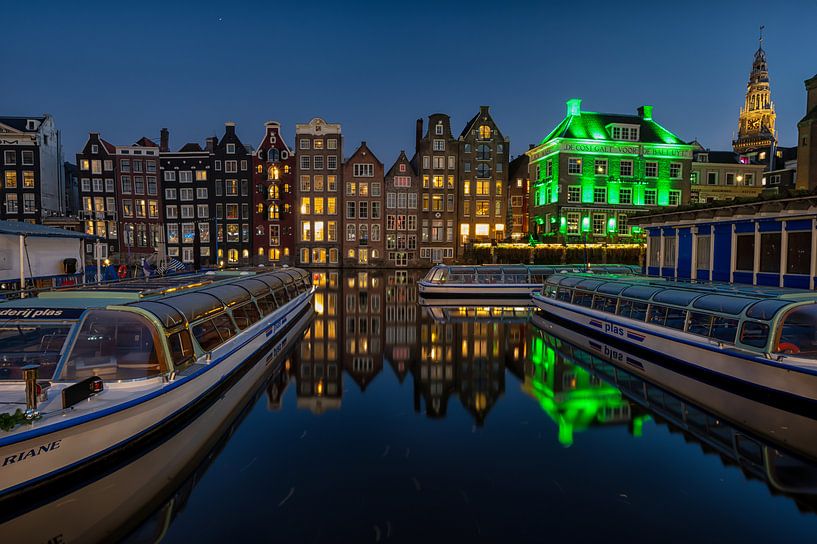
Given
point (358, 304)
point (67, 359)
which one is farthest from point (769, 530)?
point (358, 304)

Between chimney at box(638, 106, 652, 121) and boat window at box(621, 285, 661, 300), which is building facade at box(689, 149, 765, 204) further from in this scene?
boat window at box(621, 285, 661, 300)

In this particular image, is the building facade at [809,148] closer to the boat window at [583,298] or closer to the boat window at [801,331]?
the boat window at [583,298]

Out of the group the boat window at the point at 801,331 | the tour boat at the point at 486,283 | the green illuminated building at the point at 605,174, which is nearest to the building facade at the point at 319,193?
the green illuminated building at the point at 605,174

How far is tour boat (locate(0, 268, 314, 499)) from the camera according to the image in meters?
7.27

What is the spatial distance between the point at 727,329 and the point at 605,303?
22.3ft

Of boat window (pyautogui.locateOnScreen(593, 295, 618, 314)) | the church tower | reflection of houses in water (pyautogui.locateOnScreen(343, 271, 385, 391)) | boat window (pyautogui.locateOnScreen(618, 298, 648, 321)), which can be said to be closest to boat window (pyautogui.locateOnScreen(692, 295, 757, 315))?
boat window (pyautogui.locateOnScreen(618, 298, 648, 321))

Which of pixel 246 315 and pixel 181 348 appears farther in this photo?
pixel 246 315

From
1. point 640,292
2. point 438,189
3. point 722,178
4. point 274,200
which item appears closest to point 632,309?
point 640,292

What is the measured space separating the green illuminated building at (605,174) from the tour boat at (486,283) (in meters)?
22.6

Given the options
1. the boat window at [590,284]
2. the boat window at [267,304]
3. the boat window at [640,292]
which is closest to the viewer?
the boat window at [640,292]

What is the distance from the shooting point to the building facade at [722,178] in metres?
64.4

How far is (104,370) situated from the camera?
9.63 m

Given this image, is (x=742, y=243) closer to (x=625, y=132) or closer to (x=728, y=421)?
(x=728, y=421)

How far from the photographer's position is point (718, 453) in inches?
379
